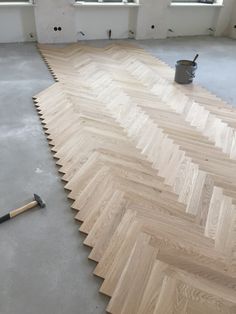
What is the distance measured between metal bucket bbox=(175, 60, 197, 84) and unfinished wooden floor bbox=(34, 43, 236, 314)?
0.55 feet

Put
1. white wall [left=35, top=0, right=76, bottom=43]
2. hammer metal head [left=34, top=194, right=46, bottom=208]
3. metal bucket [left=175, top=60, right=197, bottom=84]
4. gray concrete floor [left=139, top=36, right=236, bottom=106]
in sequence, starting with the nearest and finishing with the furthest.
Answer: hammer metal head [left=34, top=194, right=46, bottom=208] < metal bucket [left=175, top=60, right=197, bottom=84] < gray concrete floor [left=139, top=36, right=236, bottom=106] < white wall [left=35, top=0, right=76, bottom=43]

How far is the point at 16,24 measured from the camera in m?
5.58

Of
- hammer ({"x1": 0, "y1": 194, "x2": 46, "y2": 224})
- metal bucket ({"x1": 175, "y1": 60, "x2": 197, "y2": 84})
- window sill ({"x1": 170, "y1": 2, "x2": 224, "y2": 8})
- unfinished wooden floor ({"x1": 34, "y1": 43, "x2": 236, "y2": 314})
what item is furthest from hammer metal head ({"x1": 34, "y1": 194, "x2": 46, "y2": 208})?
window sill ({"x1": 170, "y1": 2, "x2": 224, "y2": 8})

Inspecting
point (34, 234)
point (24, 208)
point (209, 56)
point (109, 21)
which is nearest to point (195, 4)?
point (209, 56)

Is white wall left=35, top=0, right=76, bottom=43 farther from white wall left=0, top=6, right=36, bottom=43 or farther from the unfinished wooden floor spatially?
the unfinished wooden floor

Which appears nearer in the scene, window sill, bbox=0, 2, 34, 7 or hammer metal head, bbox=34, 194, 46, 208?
hammer metal head, bbox=34, 194, 46, 208

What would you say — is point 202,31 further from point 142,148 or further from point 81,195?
point 81,195

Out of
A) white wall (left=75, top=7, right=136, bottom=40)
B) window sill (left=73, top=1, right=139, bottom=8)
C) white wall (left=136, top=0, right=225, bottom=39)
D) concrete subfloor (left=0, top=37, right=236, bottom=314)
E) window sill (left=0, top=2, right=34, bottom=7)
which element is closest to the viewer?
concrete subfloor (left=0, top=37, right=236, bottom=314)

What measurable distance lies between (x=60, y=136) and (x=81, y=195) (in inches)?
36.1

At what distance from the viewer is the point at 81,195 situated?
226 centimetres

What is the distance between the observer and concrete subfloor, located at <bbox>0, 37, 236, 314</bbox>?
162 cm

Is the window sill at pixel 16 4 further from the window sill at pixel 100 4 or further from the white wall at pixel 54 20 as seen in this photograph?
the window sill at pixel 100 4

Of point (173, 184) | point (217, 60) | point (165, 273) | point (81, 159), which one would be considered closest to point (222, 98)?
point (217, 60)

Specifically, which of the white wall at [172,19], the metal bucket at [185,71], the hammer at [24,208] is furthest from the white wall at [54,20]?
the hammer at [24,208]
